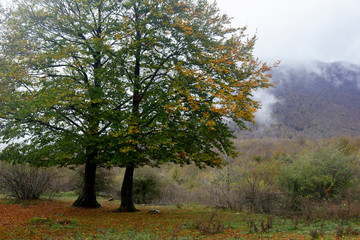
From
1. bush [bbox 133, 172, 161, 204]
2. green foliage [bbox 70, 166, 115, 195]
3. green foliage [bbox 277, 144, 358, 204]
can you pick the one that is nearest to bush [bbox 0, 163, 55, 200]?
green foliage [bbox 70, 166, 115, 195]

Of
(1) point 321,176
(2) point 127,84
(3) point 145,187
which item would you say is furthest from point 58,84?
(1) point 321,176

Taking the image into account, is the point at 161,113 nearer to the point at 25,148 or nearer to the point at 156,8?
the point at 156,8

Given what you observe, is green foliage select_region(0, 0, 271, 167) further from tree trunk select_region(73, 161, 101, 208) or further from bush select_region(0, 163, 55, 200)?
bush select_region(0, 163, 55, 200)

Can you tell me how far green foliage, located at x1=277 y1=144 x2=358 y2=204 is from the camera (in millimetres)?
15891

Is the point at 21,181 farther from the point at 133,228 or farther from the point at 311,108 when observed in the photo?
the point at 311,108

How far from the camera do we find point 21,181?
1677 cm

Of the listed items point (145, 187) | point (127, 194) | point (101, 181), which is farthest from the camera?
point (101, 181)

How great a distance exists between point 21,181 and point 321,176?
18502mm

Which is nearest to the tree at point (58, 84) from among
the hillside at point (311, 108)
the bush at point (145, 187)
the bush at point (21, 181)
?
the bush at point (21, 181)

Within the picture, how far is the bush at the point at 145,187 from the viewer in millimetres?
23781

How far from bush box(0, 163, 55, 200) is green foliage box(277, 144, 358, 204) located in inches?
633

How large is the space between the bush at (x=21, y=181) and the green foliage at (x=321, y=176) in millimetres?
16078

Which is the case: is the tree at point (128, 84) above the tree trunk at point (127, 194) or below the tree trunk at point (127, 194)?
above

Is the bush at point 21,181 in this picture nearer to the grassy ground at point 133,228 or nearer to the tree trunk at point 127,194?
the grassy ground at point 133,228
